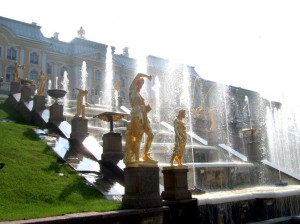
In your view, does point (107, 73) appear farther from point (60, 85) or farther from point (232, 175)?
point (232, 175)

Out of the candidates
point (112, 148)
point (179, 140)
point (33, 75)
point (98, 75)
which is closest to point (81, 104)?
point (112, 148)

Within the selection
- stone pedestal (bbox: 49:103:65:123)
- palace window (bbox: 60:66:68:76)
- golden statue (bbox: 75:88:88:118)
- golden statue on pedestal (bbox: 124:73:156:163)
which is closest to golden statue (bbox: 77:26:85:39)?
palace window (bbox: 60:66:68:76)

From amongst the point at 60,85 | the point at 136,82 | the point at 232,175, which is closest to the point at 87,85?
the point at 60,85

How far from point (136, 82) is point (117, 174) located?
332cm

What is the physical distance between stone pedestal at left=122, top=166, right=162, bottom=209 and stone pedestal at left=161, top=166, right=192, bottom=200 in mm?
832

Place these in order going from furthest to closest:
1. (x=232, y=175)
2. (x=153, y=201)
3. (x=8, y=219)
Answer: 1. (x=232, y=175)
2. (x=153, y=201)
3. (x=8, y=219)

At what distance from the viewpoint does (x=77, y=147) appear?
1280 centimetres

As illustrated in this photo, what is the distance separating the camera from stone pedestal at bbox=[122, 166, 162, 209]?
7.73m

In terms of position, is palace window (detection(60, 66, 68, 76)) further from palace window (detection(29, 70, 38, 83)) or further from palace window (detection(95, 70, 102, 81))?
palace window (detection(95, 70, 102, 81))

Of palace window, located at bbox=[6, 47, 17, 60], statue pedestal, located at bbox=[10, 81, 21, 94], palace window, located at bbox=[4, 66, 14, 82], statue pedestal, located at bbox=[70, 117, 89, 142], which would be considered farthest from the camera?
palace window, located at bbox=[6, 47, 17, 60]

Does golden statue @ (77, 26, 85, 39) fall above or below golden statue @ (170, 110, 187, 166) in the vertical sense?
above

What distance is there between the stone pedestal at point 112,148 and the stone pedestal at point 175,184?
265cm

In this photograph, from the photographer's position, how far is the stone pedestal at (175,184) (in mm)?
8828

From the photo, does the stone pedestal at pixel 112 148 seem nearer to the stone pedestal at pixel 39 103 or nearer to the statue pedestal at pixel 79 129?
the statue pedestal at pixel 79 129
